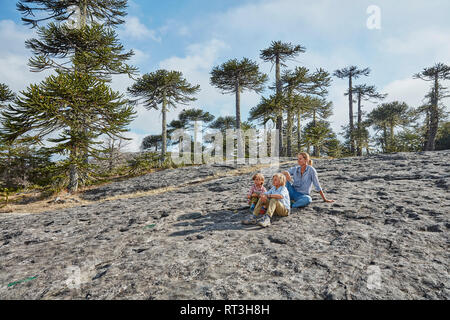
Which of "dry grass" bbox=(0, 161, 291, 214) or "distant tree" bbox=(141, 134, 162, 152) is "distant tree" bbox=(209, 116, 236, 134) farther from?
"dry grass" bbox=(0, 161, 291, 214)

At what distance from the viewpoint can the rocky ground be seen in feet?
6.58

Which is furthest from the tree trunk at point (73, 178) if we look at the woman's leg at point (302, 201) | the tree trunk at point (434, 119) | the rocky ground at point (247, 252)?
the tree trunk at point (434, 119)

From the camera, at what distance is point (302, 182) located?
4281mm

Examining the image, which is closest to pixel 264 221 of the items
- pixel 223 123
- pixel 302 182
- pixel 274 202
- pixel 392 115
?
pixel 274 202

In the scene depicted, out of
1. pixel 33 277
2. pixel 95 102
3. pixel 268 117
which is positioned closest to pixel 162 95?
pixel 95 102

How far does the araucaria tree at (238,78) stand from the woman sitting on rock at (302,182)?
13.2m

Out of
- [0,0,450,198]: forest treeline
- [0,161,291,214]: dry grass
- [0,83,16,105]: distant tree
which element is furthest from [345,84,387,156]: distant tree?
[0,83,16,105]: distant tree

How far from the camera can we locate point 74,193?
1152 cm

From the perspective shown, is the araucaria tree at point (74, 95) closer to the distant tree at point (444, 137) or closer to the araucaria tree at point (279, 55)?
the araucaria tree at point (279, 55)

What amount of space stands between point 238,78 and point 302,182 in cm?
1504

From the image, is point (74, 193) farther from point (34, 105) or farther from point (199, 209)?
point (199, 209)

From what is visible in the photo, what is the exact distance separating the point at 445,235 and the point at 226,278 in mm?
2975

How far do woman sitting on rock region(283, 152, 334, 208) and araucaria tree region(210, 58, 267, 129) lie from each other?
521 inches

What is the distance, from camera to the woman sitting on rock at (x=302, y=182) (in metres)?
4.17
